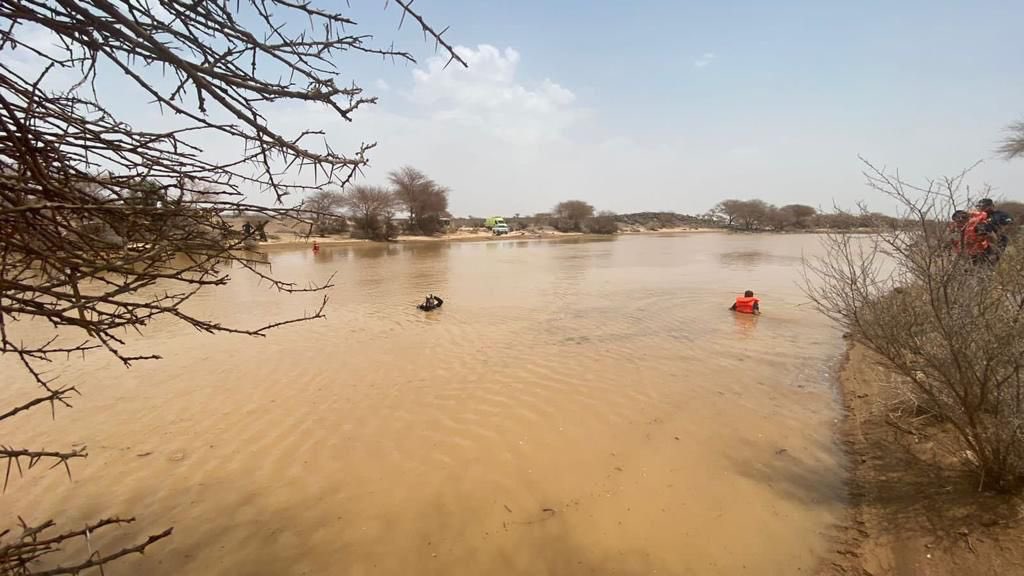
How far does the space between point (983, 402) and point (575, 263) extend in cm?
2101

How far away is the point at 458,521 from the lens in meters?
3.42

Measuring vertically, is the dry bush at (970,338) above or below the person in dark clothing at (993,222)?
below

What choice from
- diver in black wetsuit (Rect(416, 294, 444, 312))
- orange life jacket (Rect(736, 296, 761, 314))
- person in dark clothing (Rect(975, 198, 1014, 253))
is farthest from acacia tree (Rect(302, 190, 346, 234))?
orange life jacket (Rect(736, 296, 761, 314))

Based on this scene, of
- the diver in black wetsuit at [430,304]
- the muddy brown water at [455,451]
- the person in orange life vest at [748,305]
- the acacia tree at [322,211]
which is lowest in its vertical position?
the muddy brown water at [455,451]

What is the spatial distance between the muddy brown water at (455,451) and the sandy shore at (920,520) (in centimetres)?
19

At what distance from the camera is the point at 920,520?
308cm

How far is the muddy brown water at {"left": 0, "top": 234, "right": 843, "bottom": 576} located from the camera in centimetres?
315

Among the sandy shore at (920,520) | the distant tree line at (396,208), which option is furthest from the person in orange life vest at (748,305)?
the distant tree line at (396,208)


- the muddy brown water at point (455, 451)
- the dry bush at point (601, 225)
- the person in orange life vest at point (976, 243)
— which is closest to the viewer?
the muddy brown water at point (455, 451)

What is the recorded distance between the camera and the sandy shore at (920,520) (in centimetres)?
270

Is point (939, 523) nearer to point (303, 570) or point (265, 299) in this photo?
point (303, 570)

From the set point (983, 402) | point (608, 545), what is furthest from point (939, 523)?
point (608, 545)

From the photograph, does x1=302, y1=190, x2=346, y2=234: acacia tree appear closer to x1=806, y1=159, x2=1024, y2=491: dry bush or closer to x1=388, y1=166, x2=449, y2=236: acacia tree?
x1=806, y1=159, x2=1024, y2=491: dry bush

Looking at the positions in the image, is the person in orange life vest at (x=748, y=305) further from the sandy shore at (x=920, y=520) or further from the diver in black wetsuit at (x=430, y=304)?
the diver in black wetsuit at (x=430, y=304)
